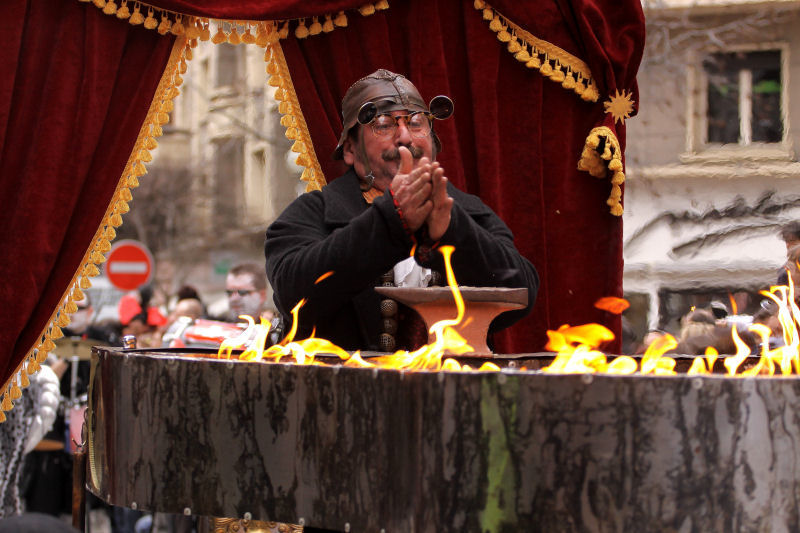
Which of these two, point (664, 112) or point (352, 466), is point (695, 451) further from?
point (664, 112)

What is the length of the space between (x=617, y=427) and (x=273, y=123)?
41.3 feet

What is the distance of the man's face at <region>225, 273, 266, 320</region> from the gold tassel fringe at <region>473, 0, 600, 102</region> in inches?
130

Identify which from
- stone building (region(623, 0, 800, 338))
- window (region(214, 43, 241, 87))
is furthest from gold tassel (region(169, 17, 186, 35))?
window (region(214, 43, 241, 87))

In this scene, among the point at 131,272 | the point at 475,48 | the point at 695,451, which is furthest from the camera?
the point at 131,272

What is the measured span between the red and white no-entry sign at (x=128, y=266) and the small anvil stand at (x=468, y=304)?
1014 centimetres

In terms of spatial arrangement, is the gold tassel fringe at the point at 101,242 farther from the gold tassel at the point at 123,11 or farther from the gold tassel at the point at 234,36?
the gold tassel at the point at 234,36

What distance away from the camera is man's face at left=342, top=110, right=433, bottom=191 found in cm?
311

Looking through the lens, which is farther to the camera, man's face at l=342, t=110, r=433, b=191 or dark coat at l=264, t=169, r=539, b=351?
man's face at l=342, t=110, r=433, b=191

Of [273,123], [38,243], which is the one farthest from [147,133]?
[273,123]

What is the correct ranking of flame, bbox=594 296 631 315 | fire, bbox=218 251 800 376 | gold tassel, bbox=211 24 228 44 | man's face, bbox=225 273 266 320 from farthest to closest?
man's face, bbox=225 273 266 320
gold tassel, bbox=211 24 228 44
flame, bbox=594 296 631 315
fire, bbox=218 251 800 376

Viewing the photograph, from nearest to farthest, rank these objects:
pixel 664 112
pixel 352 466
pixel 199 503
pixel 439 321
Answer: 1. pixel 352 466
2. pixel 199 503
3. pixel 439 321
4. pixel 664 112

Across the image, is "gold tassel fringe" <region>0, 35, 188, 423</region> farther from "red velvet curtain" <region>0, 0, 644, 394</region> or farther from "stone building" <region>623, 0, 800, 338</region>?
"stone building" <region>623, 0, 800, 338</region>

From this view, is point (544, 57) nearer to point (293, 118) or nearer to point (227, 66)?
point (293, 118)

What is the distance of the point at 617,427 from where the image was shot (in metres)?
1.89
